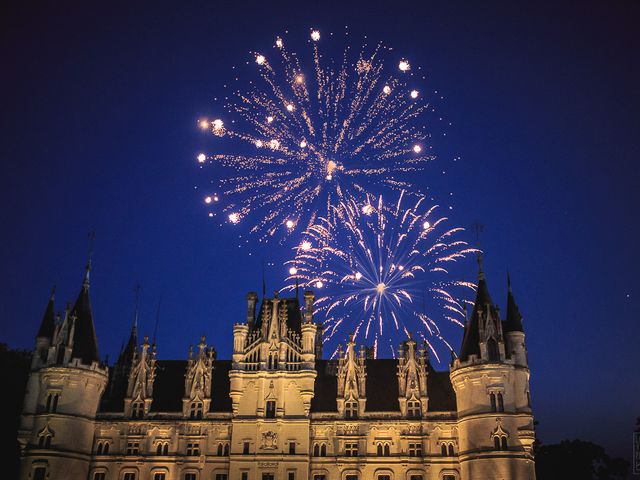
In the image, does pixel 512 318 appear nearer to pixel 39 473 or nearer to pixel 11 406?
pixel 39 473

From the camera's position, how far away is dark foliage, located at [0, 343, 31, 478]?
217 feet

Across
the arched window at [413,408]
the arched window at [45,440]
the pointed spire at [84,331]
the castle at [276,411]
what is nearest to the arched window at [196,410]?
the castle at [276,411]

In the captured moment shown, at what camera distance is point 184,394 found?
65.4 m

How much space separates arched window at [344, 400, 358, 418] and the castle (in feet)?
0.31

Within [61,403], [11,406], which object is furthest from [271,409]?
[11,406]

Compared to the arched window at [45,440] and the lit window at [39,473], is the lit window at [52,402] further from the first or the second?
the lit window at [39,473]

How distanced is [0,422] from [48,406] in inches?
393

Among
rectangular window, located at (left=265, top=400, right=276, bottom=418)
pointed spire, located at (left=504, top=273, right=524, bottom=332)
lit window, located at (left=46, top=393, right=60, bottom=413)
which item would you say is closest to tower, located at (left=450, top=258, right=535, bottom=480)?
pointed spire, located at (left=504, top=273, right=524, bottom=332)

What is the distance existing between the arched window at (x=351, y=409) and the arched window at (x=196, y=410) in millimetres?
13564

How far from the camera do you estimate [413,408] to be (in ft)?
205

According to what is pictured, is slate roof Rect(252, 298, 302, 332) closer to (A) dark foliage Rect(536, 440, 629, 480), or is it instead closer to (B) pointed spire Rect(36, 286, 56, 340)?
(B) pointed spire Rect(36, 286, 56, 340)

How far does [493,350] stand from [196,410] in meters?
27.7

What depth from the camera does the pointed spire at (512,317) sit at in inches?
2440

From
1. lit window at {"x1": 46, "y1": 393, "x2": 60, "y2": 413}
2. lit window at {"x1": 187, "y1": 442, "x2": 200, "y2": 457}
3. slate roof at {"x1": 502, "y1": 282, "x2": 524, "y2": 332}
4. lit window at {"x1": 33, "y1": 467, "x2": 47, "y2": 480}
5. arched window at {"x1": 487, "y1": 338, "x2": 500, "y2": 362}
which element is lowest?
lit window at {"x1": 33, "y1": 467, "x2": 47, "y2": 480}
